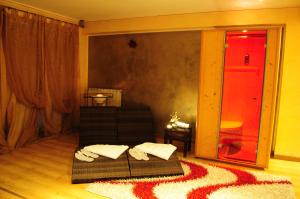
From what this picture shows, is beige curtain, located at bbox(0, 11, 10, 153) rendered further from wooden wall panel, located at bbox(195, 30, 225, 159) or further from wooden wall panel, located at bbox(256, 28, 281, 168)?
wooden wall panel, located at bbox(256, 28, 281, 168)

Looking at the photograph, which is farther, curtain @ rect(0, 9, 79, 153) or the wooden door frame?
curtain @ rect(0, 9, 79, 153)

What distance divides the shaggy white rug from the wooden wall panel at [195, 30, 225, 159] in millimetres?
498

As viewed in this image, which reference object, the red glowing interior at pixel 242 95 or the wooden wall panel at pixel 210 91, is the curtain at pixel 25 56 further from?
the red glowing interior at pixel 242 95

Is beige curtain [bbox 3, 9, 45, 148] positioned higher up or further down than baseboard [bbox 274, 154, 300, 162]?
higher up

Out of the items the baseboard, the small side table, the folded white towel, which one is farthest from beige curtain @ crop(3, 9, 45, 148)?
the baseboard

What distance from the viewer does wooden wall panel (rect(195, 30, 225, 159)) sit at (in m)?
3.38

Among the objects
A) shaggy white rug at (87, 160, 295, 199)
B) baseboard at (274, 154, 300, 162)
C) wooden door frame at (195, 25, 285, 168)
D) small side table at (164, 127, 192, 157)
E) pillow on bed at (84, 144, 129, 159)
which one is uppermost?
wooden door frame at (195, 25, 285, 168)

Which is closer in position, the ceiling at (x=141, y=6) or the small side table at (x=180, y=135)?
the ceiling at (x=141, y=6)

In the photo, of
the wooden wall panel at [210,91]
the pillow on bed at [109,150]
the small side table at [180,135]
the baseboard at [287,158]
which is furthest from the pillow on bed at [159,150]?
the baseboard at [287,158]

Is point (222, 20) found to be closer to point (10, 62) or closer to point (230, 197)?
point (230, 197)

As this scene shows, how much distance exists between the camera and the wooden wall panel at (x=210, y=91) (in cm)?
338

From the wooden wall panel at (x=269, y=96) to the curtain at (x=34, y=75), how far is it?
3.24m

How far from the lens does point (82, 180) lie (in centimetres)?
278

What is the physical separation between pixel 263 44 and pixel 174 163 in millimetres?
2009
